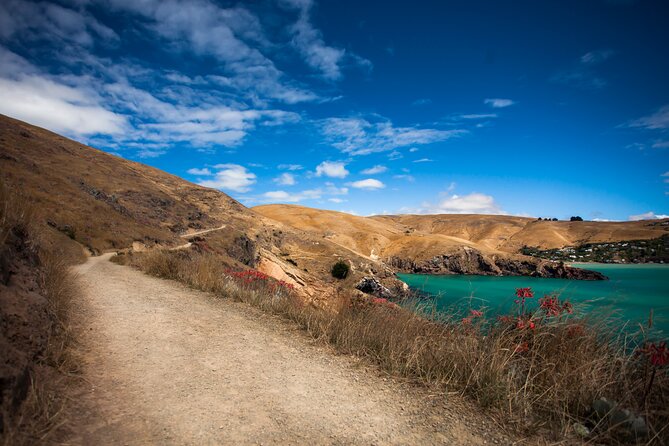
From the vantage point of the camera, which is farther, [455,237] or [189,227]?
[455,237]

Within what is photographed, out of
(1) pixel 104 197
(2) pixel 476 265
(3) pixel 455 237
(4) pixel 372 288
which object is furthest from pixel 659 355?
(3) pixel 455 237

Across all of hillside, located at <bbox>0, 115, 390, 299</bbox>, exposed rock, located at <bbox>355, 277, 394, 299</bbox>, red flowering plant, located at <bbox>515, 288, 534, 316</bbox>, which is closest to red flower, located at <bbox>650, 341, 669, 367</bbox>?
red flowering plant, located at <bbox>515, 288, 534, 316</bbox>

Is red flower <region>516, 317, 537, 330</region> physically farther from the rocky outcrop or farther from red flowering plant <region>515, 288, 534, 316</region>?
the rocky outcrop

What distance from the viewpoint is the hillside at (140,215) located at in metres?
27.7

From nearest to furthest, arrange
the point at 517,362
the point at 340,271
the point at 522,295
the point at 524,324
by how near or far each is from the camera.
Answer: the point at 517,362 → the point at 524,324 → the point at 522,295 → the point at 340,271

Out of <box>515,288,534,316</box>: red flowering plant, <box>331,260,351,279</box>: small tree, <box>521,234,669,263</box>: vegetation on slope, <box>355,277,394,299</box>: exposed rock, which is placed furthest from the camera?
<box>521,234,669,263</box>: vegetation on slope

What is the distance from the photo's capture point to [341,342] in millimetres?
5602

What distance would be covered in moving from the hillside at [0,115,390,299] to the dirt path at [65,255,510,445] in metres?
4.10

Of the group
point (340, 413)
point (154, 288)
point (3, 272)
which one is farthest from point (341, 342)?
point (154, 288)

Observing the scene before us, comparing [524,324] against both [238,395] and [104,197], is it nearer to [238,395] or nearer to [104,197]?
[238,395]

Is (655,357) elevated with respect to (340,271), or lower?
elevated

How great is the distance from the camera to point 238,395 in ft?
12.3

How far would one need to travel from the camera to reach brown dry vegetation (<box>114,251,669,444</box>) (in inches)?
136

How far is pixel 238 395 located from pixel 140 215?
146 feet
